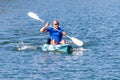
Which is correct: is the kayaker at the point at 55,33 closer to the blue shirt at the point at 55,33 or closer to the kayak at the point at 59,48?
the blue shirt at the point at 55,33

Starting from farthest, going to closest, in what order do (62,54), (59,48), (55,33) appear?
(55,33), (59,48), (62,54)

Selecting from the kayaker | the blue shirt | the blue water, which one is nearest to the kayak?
the blue water

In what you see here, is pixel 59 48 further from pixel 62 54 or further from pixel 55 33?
pixel 55 33

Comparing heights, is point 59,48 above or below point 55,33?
below

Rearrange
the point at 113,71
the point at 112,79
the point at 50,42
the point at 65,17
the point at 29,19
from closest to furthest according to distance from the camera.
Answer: the point at 112,79 → the point at 113,71 → the point at 50,42 → the point at 29,19 → the point at 65,17

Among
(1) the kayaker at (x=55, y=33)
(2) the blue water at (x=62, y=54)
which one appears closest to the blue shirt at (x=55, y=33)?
(1) the kayaker at (x=55, y=33)

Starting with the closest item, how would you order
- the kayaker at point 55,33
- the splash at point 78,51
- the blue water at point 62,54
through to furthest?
the blue water at point 62,54 < the splash at point 78,51 < the kayaker at point 55,33

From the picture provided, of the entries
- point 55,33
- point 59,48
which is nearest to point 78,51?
point 59,48

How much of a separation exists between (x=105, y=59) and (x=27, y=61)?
470 cm

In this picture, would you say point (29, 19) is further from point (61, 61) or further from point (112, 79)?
point (112, 79)

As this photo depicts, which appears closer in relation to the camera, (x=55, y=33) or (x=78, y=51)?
(x=78, y=51)

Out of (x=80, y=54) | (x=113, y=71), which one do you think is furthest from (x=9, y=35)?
(x=113, y=71)

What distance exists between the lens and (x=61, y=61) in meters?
34.8

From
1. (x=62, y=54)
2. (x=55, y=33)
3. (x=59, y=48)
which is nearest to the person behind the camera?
(x=62, y=54)
